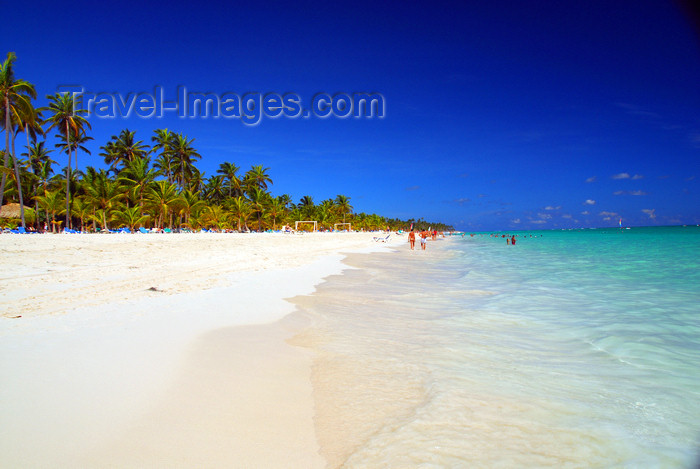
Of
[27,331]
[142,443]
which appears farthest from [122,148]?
[142,443]

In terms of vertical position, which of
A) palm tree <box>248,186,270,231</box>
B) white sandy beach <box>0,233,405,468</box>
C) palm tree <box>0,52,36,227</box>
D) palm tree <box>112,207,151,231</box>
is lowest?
white sandy beach <box>0,233,405,468</box>

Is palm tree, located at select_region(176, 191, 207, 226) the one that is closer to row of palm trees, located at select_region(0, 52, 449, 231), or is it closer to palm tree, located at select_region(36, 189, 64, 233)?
row of palm trees, located at select_region(0, 52, 449, 231)

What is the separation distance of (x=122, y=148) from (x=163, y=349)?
59555mm

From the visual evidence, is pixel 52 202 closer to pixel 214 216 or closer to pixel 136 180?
pixel 136 180

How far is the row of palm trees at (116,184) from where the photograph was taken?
32.9m

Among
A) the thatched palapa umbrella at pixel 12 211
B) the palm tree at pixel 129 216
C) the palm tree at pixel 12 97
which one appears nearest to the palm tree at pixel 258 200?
the palm tree at pixel 129 216

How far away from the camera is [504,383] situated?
12.2 feet

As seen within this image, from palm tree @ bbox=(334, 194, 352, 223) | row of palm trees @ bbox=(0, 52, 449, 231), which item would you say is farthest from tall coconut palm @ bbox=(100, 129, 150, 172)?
palm tree @ bbox=(334, 194, 352, 223)

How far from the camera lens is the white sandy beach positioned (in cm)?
239

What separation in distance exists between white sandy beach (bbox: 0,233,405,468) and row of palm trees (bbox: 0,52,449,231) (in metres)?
34.0

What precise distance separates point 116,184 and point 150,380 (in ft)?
151

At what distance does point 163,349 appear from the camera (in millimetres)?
Answer: 4305

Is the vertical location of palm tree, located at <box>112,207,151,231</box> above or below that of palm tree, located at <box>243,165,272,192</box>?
below

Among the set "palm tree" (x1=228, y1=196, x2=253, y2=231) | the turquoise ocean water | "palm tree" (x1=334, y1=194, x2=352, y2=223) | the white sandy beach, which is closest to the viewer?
the white sandy beach
